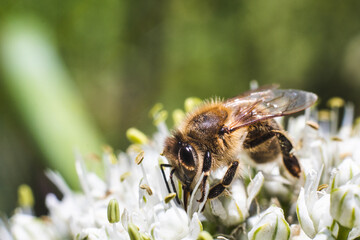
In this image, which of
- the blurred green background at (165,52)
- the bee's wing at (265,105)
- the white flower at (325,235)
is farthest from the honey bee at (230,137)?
the blurred green background at (165,52)

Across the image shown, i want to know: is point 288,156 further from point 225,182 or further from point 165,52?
point 165,52

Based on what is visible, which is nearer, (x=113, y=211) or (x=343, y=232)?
(x=343, y=232)

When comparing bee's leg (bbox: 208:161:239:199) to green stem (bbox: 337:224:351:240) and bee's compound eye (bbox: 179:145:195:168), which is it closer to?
bee's compound eye (bbox: 179:145:195:168)

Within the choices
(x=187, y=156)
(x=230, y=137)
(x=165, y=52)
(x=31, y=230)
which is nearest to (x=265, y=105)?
(x=230, y=137)

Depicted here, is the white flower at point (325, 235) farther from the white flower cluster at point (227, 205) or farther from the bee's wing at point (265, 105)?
the bee's wing at point (265, 105)

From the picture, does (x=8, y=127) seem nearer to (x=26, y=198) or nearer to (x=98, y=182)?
(x=26, y=198)

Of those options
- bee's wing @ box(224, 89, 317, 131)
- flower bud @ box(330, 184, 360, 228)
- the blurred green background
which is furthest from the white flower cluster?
the blurred green background

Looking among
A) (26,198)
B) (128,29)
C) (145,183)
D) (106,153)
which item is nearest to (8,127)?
(128,29)
